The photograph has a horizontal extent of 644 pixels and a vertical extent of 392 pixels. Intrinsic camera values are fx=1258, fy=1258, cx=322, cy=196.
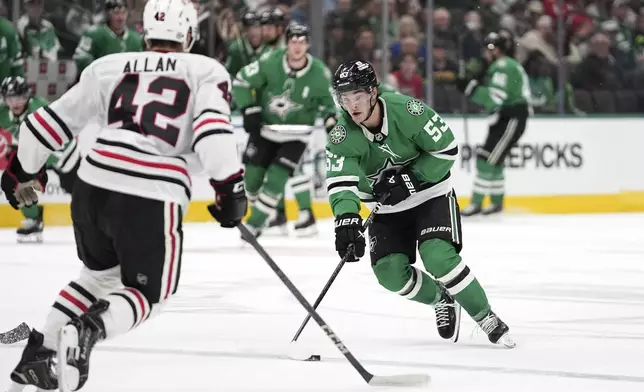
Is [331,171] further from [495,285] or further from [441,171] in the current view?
[495,285]

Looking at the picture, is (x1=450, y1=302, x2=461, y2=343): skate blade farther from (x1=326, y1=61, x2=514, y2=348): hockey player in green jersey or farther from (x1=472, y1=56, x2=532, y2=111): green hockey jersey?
(x1=472, y1=56, x2=532, y2=111): green hockey jersey

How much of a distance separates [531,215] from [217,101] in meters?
8.16

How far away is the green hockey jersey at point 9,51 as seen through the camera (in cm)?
909

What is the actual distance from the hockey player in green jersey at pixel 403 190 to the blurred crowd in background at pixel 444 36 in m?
4.73

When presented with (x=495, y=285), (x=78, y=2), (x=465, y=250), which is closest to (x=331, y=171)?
(x=495, y=285)

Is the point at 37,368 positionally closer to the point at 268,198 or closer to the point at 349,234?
the point at 349,234

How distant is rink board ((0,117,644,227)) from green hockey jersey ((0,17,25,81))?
3761mm

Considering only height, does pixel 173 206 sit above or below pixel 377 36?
above

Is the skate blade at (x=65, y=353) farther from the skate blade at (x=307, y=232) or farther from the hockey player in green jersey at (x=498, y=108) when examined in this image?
the hockey player in green jersey at (x=498, y=108)

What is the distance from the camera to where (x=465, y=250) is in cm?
801

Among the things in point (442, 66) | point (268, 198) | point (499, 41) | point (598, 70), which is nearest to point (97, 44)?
point (268, 198)

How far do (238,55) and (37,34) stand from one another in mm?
1537

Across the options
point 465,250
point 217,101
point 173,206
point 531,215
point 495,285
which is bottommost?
point 531,215

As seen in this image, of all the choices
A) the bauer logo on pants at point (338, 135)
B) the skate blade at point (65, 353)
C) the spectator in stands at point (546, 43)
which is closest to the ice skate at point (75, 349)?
the skate blade at point (65, 353)
